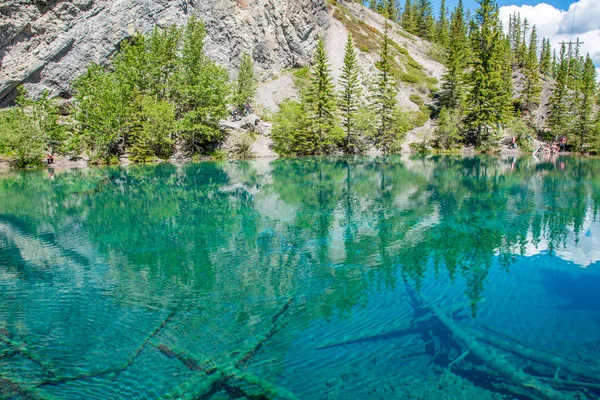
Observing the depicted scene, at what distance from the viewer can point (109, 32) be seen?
61.0 m

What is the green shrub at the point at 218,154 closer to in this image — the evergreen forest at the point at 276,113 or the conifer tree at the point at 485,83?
the evergreen forest at the point at 276,113

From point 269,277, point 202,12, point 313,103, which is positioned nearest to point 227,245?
point 269,277

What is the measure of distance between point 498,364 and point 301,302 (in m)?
4.04

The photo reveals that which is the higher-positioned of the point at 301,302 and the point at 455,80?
the point at 455,80

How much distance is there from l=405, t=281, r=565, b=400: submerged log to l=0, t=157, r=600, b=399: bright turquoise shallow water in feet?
0.13

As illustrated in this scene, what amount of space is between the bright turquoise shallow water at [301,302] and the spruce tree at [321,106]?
40.5 metres

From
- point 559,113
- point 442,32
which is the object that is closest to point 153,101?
point 559,113

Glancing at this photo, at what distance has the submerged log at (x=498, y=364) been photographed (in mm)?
5527

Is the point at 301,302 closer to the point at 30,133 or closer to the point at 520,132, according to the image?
→ the point at 30,133

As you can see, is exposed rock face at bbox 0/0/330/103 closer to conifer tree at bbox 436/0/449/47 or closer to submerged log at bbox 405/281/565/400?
conifer tree at bbox 436/0/449/47

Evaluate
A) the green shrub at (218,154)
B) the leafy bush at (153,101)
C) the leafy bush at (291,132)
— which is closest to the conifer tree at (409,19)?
the leafy bush at (291,132)

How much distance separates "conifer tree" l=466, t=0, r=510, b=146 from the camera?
201ft

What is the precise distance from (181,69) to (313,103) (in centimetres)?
2022

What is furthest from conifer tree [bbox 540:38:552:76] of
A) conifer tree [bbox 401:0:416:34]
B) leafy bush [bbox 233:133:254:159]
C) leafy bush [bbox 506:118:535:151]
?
leafy bush [bbox 233:133:254:159]
